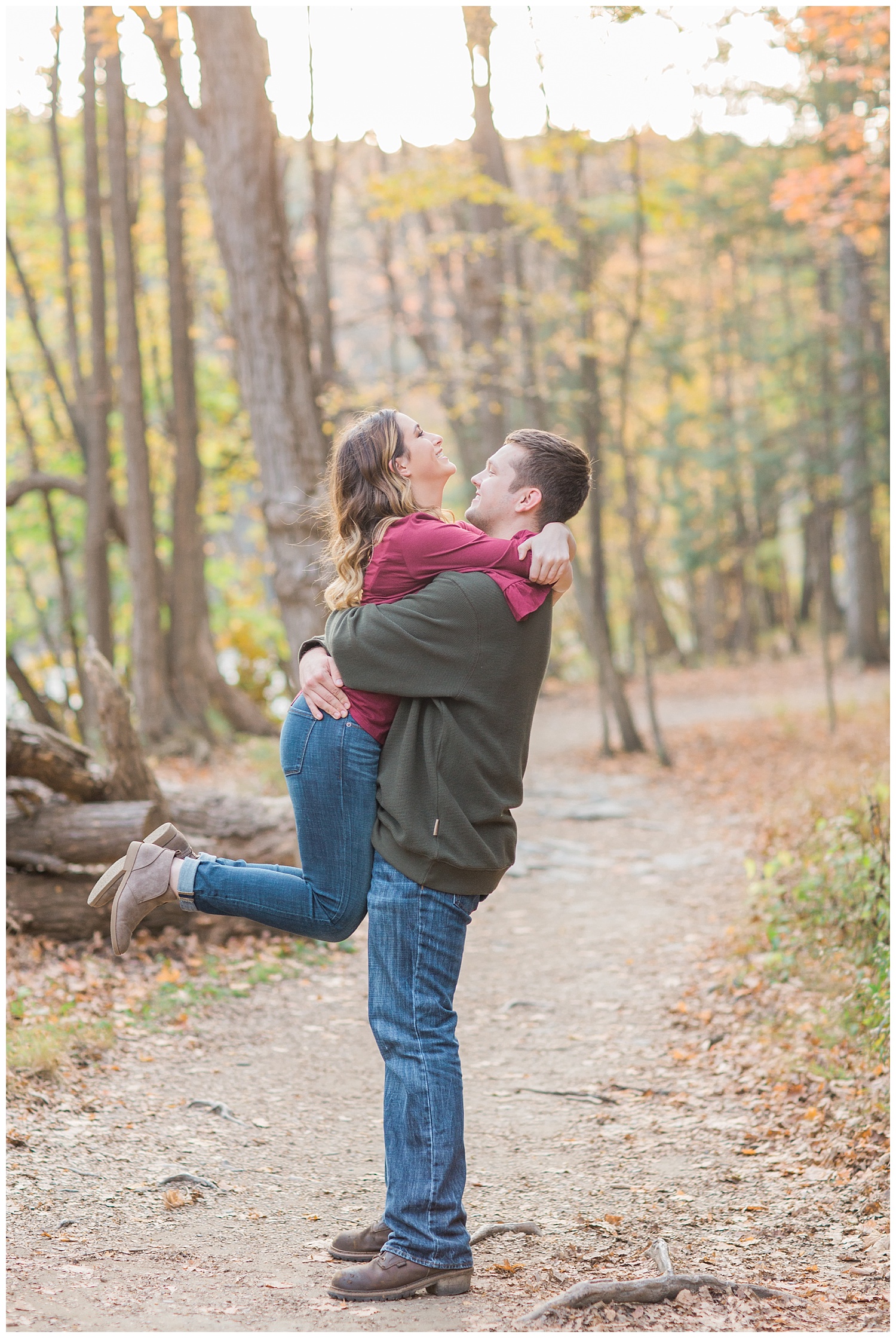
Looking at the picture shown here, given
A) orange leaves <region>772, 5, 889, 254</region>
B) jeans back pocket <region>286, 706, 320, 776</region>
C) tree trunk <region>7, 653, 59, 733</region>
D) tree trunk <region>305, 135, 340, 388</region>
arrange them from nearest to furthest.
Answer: jeans back pocket <region>286, 706, 320, 776</region>
orange leaves <region>772, 5, 889, 254</region>
tree trunk <region>7, 653, 59, 733</region>
tree trunk <region>305, 135, 340, 388</region>

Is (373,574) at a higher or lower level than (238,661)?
higher

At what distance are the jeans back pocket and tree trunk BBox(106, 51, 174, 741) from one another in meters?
9.50

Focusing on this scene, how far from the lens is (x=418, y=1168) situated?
2.91 metres

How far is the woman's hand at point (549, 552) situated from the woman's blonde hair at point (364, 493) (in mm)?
355

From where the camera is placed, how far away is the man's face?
10.0ft

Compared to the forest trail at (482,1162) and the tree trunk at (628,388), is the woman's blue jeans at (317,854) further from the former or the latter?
the tree trunk at (628,388)

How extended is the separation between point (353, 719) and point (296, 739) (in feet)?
0.57

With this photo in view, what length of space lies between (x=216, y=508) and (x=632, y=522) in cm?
685

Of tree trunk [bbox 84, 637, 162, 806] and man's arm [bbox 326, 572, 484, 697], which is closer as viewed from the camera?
man's arm [bbox 326, 572, 484, 697]

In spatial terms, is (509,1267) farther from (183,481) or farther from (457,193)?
Answer: (183,481)

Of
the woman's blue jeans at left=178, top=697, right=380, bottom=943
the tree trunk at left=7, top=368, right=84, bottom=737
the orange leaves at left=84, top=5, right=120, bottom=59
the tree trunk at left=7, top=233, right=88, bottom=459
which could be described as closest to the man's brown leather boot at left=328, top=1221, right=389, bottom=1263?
the woman's blue jeans at left=178, top=697, right=380, bottom=943

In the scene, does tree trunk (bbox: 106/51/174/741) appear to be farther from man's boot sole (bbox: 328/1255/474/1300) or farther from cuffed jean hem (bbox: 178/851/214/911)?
man's boot sole (bbox: 328/1255/474/1300)

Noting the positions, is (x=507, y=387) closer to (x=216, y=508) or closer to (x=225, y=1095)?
(x=216, y=508)

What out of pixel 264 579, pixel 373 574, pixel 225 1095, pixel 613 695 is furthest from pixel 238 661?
pixel 373 574
